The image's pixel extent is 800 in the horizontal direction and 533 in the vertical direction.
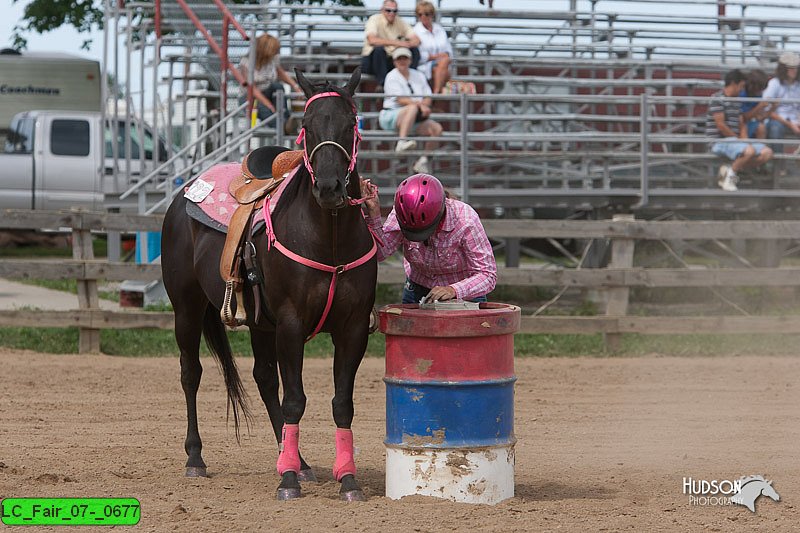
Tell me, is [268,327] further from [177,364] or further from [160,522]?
[177,364]

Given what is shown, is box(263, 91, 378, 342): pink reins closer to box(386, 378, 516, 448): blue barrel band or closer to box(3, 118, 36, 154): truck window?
box(386, 378, 516, 448): blue barrel band

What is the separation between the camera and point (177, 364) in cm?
1044

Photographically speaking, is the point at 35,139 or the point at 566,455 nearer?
the point at 566,455

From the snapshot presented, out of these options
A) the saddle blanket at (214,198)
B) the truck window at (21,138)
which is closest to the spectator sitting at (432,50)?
the saddle blanket at (214,198)

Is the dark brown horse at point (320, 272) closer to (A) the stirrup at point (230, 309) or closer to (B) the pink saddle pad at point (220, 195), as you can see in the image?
(A) the stirrup at point (230, 309)

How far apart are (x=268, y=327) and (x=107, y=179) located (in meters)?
11.8

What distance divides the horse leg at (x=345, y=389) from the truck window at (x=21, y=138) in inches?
612

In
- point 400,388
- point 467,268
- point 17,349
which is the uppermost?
point 467,268

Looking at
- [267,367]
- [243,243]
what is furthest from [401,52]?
[243,243]

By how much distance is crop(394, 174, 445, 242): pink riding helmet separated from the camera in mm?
5520

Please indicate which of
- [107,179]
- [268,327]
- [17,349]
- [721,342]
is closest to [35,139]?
[107,179]

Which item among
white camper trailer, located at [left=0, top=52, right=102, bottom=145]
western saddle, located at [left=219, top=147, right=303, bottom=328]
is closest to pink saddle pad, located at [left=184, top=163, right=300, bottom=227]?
western saddle, located at [left=219, top=147, right=303, bottom=328]

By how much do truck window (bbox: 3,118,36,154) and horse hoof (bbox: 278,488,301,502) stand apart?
15.6 metres

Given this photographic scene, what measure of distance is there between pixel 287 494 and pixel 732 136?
9302 millimetres
